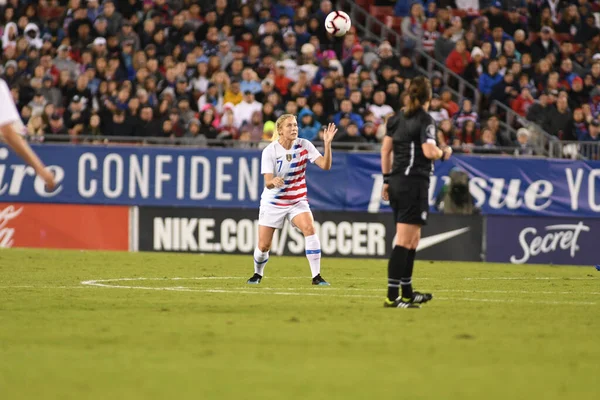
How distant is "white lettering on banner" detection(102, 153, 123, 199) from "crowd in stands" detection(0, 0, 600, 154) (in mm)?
1091

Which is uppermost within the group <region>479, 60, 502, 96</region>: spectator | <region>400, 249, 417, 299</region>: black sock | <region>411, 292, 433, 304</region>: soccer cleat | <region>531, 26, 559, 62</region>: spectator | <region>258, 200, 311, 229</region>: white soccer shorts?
<region>531, 26, 559, 62</region>: spectator

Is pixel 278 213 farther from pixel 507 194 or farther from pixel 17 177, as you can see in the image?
pixel 17 177

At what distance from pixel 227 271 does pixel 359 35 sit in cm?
1193

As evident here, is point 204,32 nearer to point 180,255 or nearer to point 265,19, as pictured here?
point 265,19

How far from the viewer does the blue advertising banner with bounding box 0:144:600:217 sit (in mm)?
22922

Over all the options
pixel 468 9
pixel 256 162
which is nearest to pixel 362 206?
pixel 256 162

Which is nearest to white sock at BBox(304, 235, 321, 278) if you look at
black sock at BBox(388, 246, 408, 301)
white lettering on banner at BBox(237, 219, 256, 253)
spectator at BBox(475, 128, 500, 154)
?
black sock at BBox(388, 246, 408, 301)

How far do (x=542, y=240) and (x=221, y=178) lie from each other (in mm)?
6221

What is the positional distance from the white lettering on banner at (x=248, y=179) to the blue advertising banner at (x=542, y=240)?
4484 mm

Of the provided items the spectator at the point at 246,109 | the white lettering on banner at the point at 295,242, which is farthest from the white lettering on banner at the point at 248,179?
the spectator at the point at 246,109

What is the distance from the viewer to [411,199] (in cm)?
1181

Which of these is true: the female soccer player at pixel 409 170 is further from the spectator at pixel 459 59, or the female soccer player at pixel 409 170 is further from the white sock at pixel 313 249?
the spectator at pixel 459 59

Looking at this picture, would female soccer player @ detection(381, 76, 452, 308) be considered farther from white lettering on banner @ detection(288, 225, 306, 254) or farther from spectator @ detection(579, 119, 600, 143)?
spectator @ detection(579, 119, 600, 143)

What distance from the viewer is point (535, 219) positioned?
22.9 m
